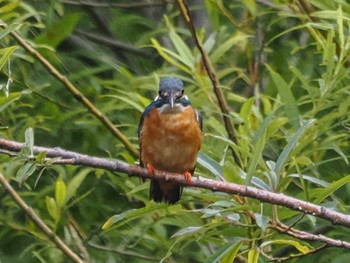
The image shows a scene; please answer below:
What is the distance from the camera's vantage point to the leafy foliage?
5676 millimetres

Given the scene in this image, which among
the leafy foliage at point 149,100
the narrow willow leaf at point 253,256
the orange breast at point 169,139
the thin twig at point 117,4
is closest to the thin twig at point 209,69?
the leafy foliage at point 149,100

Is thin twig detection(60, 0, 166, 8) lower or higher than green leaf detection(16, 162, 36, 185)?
lower

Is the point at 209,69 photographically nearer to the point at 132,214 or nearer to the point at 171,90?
the point at 171,90

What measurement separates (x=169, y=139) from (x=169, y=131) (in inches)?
1.4

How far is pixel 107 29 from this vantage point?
7.88 m

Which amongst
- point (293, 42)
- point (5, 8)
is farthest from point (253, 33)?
point (5, 8)

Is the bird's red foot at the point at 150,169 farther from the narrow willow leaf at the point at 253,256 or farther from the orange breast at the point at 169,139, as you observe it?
the narrow willow leaf at the point at 253,256

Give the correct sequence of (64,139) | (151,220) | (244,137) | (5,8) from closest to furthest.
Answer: (244,137) → (5,8) → (151,220) → (64,139)

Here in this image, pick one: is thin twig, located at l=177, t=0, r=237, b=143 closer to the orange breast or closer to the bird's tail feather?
the orange breast

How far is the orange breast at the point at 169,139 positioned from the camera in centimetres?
541

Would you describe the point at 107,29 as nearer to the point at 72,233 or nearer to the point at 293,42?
the point at 293,42

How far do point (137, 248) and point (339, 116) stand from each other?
1563mm

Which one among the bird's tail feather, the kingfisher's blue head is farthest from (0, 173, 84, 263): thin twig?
the kingfisher's blue head

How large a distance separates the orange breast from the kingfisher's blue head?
0.20ft
